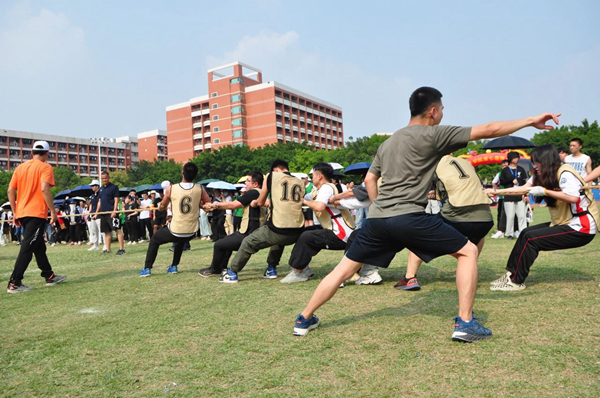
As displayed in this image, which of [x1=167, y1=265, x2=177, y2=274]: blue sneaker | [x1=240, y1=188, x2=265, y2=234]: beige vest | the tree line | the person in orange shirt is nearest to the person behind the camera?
the person in orange shirt

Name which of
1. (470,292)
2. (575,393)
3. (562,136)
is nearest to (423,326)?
(470,292)

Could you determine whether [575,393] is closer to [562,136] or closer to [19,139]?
[562,136]

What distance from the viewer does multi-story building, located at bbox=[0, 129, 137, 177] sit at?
9262 cm

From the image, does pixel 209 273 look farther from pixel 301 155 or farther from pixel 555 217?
pixel 301 155

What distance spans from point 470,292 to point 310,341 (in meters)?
1.30

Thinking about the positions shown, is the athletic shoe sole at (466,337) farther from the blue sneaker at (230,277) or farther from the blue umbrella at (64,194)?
the blue umbrella at (64,194)

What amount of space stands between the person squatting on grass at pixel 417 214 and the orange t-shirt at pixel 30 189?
16.3 feet

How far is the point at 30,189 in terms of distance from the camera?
22.4 ft

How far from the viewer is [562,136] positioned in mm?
46312

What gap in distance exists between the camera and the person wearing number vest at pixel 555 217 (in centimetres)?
505

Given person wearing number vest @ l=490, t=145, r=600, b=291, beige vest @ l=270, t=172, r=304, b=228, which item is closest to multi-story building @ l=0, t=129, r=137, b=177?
beige vest @ l=270, t=172, r=304, b=228

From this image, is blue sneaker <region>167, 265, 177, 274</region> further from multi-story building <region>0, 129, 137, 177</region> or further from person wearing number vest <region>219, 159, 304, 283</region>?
multi-story building <region>0, 129, 137, 177</region>

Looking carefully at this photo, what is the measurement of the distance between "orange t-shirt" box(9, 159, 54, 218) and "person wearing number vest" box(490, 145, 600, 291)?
633cm

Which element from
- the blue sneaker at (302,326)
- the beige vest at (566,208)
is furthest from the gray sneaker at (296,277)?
the beige vest at (566,208)
